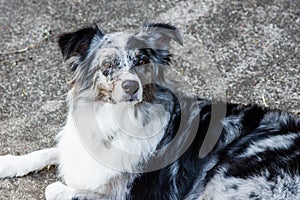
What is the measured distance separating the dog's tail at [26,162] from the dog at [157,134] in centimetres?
40

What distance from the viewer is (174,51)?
6.32 meters

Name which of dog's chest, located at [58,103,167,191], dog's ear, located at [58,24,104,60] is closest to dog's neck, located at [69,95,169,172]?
dog's chest, located at [58,103,167,191]

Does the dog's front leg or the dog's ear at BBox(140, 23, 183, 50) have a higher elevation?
the dog's ear at BBox(140, 23, 183, 50)

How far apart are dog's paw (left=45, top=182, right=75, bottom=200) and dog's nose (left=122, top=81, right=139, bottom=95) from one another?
3.17ft

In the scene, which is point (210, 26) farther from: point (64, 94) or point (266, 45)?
point (64, 94)

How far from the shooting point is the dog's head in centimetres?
430

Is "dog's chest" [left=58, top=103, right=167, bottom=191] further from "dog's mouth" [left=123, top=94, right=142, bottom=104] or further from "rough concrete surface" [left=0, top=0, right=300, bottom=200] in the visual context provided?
"rough concrete surface" [left=0, top=0, right=300, bottom=200]

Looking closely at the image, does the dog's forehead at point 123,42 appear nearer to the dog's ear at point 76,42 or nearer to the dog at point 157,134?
the dog at point 157,134

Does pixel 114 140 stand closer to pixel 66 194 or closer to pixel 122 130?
pixel 122 130

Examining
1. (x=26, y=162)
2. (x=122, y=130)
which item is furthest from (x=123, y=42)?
(x=26, y=162)

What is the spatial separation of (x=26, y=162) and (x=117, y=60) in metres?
1.31

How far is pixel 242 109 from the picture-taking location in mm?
4707

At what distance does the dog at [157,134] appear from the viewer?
14.4 feet

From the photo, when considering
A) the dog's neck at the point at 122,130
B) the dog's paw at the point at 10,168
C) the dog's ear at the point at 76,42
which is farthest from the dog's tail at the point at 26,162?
the dog's ear at the point at 76,42
